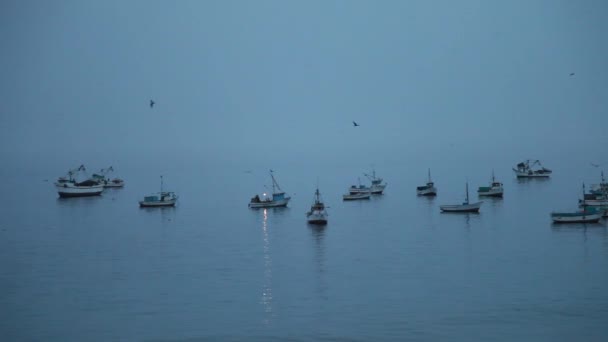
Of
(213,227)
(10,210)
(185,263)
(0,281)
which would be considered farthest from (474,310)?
(10,210)

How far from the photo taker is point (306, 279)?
54.1 metres

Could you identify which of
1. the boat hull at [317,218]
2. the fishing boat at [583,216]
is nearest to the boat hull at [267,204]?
the boat hull at [317,218]

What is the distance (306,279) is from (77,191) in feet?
351

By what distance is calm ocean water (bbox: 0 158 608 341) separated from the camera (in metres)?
40.6

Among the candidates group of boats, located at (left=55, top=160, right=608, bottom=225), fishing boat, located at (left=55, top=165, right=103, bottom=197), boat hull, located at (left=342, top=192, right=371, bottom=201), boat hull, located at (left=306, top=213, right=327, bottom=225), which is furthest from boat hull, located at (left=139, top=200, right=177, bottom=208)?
boat hull, located at (left=306, top=213, right=327, bottom=225)

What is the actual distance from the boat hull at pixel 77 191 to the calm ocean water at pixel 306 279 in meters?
50.1

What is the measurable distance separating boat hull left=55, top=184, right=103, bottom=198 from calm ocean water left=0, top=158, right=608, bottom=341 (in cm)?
5006

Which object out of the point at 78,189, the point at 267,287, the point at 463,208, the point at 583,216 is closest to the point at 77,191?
the point at 78,189

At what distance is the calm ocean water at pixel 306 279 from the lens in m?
40.6

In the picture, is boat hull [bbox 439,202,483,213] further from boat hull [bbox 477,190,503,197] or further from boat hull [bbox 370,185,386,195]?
boat hull [bbox 370,185,386,195]

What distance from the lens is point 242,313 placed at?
44.0 metres

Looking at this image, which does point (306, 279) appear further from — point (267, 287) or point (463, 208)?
point (463, 208)

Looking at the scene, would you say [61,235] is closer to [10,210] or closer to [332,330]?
[10,210]

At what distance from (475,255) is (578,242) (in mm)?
12479
